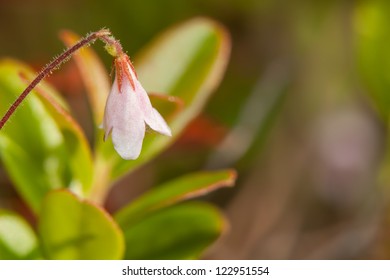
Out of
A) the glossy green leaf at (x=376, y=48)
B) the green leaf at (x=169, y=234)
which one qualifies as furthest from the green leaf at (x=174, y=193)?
the glossy green leaf at (x=376, y=48)

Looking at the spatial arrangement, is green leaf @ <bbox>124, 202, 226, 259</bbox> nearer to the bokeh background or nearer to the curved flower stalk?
the curved flower stalk

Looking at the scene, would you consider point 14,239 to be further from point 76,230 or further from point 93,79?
point 93,79

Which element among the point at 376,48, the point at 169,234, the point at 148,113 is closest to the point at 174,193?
the point at 169,234

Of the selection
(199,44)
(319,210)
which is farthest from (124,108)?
(319,210)

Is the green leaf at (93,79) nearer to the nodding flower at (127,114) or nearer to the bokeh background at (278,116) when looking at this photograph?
the nodding flower at (127,114)

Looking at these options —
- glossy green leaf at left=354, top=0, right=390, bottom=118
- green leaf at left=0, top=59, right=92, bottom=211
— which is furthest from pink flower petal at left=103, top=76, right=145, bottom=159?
glossy green leaf at left=354, top=0, right=390, bottom=118
